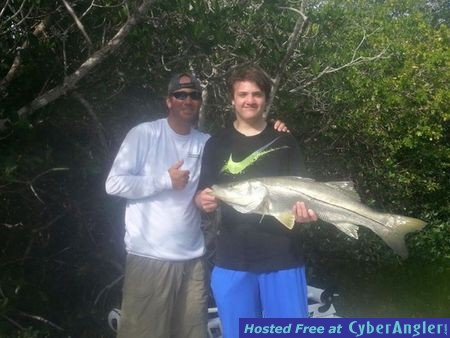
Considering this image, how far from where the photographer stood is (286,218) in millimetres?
3361

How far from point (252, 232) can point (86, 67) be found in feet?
6.64

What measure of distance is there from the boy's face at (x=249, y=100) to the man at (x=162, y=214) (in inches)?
9.3

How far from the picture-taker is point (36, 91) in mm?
4965

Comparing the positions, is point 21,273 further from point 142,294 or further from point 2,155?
point 142,294

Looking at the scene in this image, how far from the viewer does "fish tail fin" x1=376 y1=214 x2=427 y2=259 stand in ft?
11.4

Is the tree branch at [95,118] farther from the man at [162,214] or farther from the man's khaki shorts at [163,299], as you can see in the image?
the man's khaki shorts at [163,299]

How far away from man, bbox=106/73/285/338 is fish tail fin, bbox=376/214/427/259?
3.19 feet

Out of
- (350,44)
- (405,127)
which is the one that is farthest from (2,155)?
(405,127)

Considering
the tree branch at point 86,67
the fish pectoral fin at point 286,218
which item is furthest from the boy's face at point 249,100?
the tree branch at point 86,67

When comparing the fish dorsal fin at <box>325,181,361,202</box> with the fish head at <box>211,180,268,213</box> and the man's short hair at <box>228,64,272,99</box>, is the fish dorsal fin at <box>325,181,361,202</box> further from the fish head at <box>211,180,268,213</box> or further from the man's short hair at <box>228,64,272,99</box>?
the man's short hair at <box>228,64,272,99</box>

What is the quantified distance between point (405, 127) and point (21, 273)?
244 inches

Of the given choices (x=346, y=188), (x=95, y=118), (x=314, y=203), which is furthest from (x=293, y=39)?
(x=95, y=118)

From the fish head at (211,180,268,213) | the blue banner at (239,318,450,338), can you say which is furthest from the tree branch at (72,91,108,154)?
the blue banner at (239,318,450,338)

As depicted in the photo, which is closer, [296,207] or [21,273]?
[296,207]
